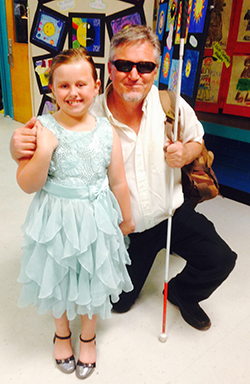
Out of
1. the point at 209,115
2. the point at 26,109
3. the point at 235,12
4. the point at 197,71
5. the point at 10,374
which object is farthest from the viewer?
the point at 26,109

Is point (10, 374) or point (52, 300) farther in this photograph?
point (10, 374)

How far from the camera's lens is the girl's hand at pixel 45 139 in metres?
Answer: 1.15

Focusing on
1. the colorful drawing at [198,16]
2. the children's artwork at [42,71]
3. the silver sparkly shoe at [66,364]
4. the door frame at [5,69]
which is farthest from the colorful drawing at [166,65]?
the door frame at [5,69]

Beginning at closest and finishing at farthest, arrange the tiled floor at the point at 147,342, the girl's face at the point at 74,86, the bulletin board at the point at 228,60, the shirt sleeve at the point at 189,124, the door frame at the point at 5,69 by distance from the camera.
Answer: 1. the girl's face at the point at 74,86
2. the tiled floor at the point at 147,342
3. the shirt sleeve at the point at 189,124
4. the bulletin board at the point at 228,60
5. the door frame at the point at 5,69

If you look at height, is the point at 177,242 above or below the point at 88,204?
below

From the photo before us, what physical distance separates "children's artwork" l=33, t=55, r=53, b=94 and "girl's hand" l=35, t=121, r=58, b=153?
2.33 m

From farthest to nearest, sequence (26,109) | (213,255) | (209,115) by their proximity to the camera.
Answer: (26,109) → (209,115) → (213,255)

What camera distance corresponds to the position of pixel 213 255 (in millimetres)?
1600

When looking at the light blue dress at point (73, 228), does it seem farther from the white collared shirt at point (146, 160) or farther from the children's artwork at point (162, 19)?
the children's artwork at point (162, 19)

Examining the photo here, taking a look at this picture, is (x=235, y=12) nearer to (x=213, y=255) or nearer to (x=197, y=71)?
(x=197, y=71)

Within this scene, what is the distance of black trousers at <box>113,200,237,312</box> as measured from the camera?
63.4 inches

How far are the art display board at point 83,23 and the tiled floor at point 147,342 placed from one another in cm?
166

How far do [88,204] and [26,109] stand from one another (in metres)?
4.44

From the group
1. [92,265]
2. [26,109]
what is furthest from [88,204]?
[26,109]
